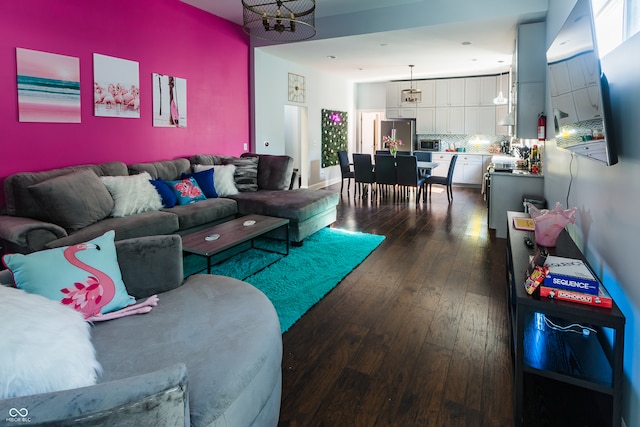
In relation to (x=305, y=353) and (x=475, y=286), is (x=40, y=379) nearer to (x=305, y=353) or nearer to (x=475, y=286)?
(x=305, y=353)

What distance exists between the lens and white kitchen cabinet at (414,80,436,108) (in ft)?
32.7

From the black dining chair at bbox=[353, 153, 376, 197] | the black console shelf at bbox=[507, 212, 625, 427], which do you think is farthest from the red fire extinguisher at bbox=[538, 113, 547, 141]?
the black dining chair at bbox=[353, 153, 376, 197]

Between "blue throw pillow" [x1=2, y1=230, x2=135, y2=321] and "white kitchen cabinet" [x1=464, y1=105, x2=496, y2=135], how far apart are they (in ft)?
30.8

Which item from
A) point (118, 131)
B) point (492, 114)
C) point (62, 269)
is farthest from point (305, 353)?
point (492, 114)

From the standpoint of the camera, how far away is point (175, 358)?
1.44 meters

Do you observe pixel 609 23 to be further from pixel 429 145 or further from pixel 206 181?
pixel 429 145

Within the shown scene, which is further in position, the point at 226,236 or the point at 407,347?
the point at 226,236

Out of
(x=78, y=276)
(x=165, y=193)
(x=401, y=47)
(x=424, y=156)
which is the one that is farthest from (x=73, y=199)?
(x=424, y=156)

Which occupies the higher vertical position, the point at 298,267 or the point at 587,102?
the point at 587,102

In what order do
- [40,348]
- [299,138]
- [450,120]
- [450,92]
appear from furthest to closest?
[450,120] < [450,92] < [299,138] < [40,348]

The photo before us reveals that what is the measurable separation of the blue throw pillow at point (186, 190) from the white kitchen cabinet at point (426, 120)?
278 inches

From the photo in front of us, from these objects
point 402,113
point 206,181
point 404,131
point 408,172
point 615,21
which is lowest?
point 206,181

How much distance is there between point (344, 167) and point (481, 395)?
666cm

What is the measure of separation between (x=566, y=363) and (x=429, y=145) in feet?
29.3
